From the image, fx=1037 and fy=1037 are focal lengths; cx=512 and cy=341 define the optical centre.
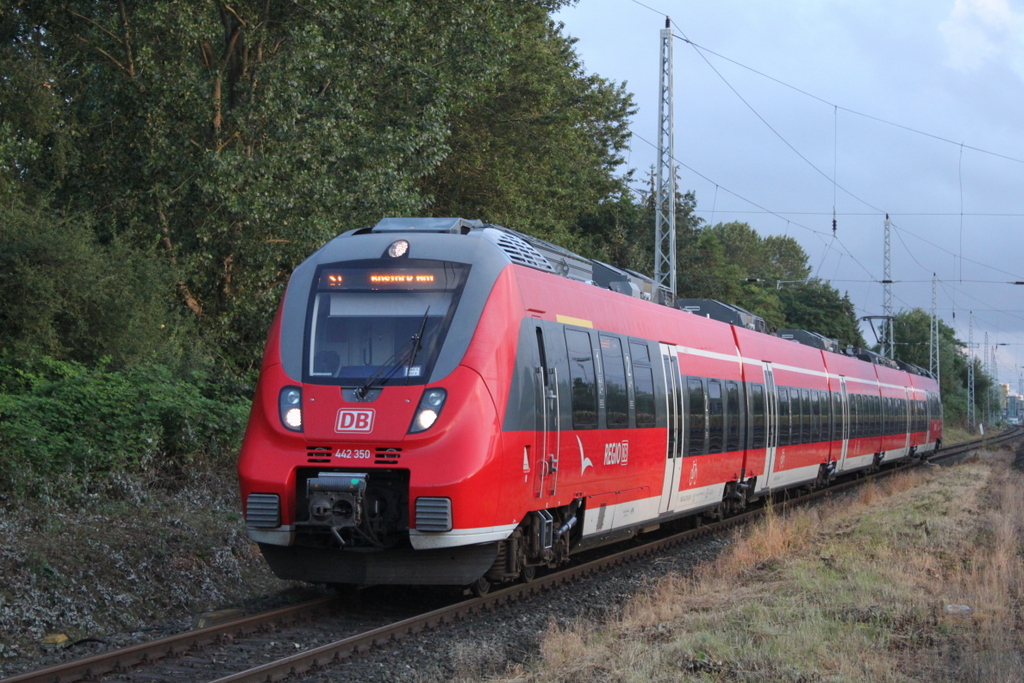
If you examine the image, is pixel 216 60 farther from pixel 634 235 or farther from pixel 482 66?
pixel 634 235

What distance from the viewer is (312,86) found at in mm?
20062

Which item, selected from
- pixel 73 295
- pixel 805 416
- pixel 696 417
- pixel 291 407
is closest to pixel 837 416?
pixel 805 416

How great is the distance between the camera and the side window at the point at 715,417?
1567 centimetres

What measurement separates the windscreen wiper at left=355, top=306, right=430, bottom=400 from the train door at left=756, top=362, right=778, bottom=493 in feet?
37.4

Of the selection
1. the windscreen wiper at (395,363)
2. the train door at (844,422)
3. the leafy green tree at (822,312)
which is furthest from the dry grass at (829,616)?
the leafy green tree at (822,312)

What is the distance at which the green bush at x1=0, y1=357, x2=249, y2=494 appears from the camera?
11.6 m

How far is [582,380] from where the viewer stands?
35.8 feet

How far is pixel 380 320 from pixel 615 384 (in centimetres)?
357

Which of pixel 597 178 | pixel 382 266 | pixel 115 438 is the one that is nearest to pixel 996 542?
pixel 382 266

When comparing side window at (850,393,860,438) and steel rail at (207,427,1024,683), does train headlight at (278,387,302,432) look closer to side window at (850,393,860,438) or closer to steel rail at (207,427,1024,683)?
steel rail at (207,427,1024,683)

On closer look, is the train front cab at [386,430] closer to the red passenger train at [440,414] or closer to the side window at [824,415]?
the red passenger train at [440,414]

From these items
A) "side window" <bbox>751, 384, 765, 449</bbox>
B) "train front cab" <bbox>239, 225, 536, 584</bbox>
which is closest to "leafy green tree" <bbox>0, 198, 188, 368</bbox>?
"train front cab" <bbox>239, 225, 536, 584</bbox>

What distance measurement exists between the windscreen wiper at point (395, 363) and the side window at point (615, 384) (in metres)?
3.13

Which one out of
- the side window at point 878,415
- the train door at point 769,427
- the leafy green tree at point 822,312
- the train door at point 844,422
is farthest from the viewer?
the leafy green tree at point 822,312
